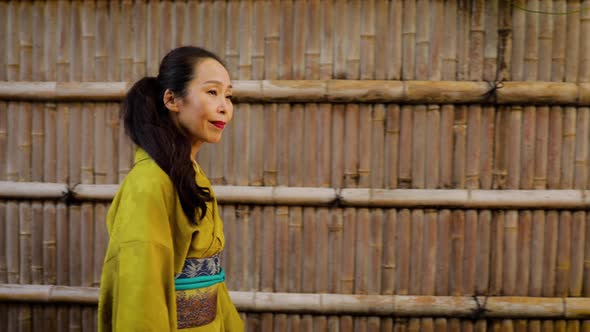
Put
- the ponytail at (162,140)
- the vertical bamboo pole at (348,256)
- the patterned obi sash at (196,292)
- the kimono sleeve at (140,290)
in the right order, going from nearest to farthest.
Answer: the kimono sleeve at (140,290)
the ponytail at (162,140)
the patterned obi sash at (196,292)
the vertical bamboo pole at (348,256)

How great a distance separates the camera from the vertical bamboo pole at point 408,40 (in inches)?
99.2

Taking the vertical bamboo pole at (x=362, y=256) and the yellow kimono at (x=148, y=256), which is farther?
the vertical bamboo pole at (x=362, y=256)

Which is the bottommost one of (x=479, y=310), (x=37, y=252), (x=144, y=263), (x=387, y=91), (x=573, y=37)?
(x=479, y=310)

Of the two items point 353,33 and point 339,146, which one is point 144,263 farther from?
point 353,33

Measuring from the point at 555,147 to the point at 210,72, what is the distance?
186 cm

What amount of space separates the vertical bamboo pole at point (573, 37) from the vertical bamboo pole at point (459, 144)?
20.9 inches

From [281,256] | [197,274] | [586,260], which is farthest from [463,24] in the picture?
[197,274]

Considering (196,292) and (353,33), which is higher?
(353,33)

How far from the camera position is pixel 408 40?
8.28 ft

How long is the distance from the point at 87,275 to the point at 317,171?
50.7 inches

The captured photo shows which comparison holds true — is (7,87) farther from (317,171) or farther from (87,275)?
(317,171)

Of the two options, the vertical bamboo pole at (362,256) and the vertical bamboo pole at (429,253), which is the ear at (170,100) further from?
the vertical bamboo pole at (429,253)

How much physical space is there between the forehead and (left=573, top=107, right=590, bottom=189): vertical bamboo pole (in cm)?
189

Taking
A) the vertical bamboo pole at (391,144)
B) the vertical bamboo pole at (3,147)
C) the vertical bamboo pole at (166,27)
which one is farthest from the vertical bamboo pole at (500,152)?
the vertical bamboo pole at (3,147)
